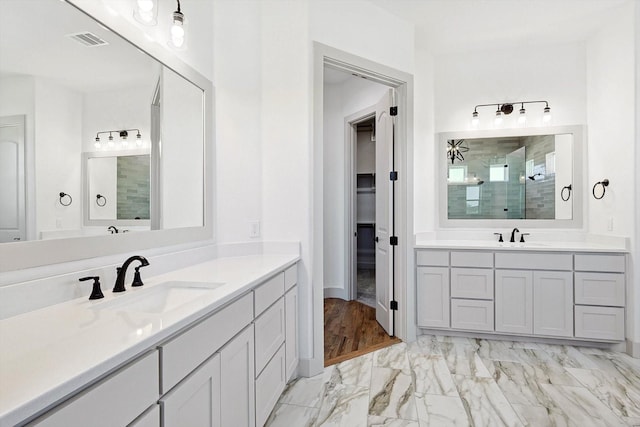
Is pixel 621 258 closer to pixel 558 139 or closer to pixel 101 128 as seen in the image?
pixel 558 139

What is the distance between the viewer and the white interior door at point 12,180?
101 centimetres

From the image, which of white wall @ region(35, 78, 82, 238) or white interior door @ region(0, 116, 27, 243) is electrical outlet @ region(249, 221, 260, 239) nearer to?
white wall @ region(35, 78, 82, 238)

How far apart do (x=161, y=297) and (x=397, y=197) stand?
214 cm

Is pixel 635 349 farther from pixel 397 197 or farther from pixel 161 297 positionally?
pixel 161 297

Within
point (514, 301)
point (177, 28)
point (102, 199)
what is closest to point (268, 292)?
point (102, 199)

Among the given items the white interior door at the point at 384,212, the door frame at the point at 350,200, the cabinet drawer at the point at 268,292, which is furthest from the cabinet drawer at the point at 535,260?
the cabinet drawer at the point at 268,292

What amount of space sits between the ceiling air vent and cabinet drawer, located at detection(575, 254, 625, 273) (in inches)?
142

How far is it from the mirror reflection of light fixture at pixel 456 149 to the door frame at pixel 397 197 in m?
0.79

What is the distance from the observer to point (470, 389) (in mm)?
2121

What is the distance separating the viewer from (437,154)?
3.41 m

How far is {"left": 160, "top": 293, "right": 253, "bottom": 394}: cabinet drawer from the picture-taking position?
3.05 ft

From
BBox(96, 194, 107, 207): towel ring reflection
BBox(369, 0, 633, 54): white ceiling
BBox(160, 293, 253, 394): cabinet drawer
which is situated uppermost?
BBox(369, 0, 633, 54): white ceiling

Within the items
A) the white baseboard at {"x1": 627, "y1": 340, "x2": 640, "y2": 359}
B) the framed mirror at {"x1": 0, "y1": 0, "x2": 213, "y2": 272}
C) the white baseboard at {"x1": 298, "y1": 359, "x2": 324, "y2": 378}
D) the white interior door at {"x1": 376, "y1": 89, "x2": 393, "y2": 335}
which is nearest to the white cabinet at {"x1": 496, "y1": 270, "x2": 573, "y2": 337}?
the white baseboard at {"x1": 627, "y1": 340, "x2": 640, "y2": 359}

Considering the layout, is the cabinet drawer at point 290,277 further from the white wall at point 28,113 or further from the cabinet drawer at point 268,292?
the white wall at point 28,113
